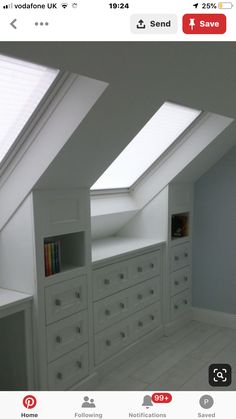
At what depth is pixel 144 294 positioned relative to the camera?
276 centimetres

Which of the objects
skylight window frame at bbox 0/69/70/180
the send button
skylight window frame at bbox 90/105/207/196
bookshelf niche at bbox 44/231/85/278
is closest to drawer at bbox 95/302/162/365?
bookshelf niche at bbox 44/231/85/278

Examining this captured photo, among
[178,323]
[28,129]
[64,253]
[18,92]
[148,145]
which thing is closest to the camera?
[18,92]

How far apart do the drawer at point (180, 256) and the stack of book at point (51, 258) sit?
4.24ft

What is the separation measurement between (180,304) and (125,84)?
2.22 m

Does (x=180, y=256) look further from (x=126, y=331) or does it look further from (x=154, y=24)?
(x=154, y=24)

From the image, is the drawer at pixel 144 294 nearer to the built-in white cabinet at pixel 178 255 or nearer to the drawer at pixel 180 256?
the built-in white cabinet at pixel 178 255

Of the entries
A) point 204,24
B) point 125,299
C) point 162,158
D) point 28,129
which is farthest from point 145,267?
point 204,24

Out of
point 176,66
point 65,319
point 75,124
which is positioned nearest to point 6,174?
point 75,124

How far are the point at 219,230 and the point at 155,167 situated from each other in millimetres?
828

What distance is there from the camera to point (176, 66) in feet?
4.59

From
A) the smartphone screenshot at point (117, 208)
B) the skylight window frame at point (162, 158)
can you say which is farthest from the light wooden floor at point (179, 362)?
the skylight window frame at point (162, 158)

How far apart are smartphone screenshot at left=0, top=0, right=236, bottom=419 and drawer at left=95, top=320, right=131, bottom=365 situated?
1 centimetres

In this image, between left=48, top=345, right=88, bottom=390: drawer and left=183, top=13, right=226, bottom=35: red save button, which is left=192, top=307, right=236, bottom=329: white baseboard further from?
left=183, top=13, right=226, bottom=35: red save button
